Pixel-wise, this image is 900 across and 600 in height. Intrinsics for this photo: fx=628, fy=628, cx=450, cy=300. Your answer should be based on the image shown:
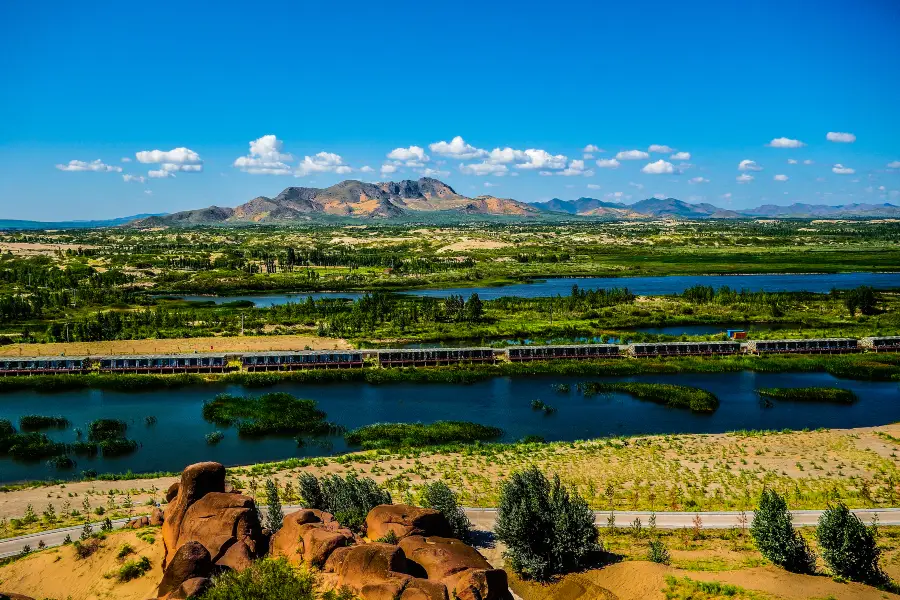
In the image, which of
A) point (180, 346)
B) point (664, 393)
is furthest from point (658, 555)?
point (180, 346)

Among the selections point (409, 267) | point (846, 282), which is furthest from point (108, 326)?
point (846, 282)

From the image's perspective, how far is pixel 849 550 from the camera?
26.0 meters

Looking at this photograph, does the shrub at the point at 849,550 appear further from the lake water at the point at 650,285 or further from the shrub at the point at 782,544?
the lake water at the point at 650,285

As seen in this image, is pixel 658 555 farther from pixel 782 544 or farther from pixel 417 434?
pixel 417 434

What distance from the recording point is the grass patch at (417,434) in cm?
5372

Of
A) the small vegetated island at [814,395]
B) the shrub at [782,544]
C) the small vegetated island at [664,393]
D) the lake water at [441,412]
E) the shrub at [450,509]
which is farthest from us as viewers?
the small vegetated island at [814,395]

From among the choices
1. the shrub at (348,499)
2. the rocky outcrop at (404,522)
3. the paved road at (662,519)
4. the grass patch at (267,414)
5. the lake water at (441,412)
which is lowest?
the lake water at (441,412)

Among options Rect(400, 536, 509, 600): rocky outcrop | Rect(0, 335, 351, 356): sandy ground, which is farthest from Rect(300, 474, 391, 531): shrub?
Rect(0, 335, 351, 356): sandy ground

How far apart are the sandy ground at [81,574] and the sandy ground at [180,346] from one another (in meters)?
54.8

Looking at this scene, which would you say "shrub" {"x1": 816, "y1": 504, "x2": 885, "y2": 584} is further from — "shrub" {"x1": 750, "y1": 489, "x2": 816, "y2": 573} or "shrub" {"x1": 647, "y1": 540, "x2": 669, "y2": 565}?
"shrub" {"x1": 647, "y1": 540, "x2": 669, "y2": 565}

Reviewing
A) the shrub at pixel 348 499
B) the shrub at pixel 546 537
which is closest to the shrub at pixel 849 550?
the shrub at pixel 546 537

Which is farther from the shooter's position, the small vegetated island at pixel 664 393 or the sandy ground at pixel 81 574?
the small vegetated island at pixel 664 393

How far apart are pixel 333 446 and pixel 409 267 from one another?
434 ft

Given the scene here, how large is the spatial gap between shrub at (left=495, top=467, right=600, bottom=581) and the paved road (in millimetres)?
5410
